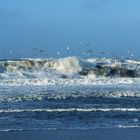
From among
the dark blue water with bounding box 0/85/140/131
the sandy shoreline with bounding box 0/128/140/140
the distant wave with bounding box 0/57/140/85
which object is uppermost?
the distant wave with bounding box 0/57/140/85

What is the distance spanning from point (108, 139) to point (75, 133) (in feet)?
6.27

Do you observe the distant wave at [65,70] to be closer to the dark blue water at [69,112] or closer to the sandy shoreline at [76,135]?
the dark blue water at [69,112]

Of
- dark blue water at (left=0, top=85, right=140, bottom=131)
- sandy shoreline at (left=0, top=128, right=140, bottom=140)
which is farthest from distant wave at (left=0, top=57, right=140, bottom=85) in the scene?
sandy shoreline at (left=0, top=128, right=140, bottom=140)

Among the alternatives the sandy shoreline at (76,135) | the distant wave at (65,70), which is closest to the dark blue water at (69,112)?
the sandy shoreline at (76,135)

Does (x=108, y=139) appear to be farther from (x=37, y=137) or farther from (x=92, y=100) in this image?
(x=92, y=100)

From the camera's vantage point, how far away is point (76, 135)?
74.7ft

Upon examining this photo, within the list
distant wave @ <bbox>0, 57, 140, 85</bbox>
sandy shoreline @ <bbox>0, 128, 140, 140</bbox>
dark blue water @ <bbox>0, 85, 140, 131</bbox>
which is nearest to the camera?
sandy shoreline @ <bbox>0, 128, 140, 140</bbox>

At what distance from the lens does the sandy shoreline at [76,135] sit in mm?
22172

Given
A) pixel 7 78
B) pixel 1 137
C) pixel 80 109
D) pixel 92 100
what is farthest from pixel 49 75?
pixel 1 137

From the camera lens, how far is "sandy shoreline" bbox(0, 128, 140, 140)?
22.2 meters

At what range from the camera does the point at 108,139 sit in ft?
71.4

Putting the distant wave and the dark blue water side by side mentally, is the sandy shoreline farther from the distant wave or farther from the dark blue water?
the distant wave

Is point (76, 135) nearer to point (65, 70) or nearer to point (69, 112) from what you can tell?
point (69, 112)

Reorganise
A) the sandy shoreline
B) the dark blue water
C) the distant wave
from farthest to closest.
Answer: the distant wave
the dark blue water
the sandy shoreline
